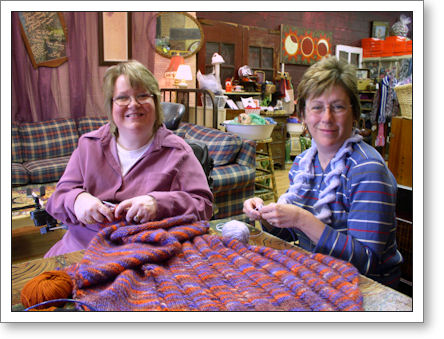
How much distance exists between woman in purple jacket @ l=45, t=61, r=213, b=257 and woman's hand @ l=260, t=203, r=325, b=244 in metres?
0.33

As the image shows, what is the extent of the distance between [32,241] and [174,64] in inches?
105

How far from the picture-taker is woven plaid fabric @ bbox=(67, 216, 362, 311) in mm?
716

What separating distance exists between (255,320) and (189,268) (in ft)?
0.65

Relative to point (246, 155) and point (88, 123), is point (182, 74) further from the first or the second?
point (246, 155)

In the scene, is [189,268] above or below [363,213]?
below

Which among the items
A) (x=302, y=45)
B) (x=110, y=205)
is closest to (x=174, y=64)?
(x=302, y=45)

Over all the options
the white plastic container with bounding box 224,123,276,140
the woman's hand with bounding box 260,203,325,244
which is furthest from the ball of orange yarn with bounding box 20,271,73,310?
the white plastic container with bounding box 224,123,276,140

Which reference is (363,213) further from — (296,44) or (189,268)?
(296,44)

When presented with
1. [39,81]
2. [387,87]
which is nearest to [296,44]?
[387,87]

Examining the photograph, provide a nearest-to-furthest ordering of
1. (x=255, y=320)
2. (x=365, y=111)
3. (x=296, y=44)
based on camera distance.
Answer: (x=255, y=320) → (x=296, y=44) → (x=365, y=111)

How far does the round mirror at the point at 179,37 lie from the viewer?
3977 millimetres

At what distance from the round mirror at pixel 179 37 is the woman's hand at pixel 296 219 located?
332 centimetres

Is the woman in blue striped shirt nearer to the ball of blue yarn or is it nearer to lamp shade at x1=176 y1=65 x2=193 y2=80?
the ball of blue yarn
